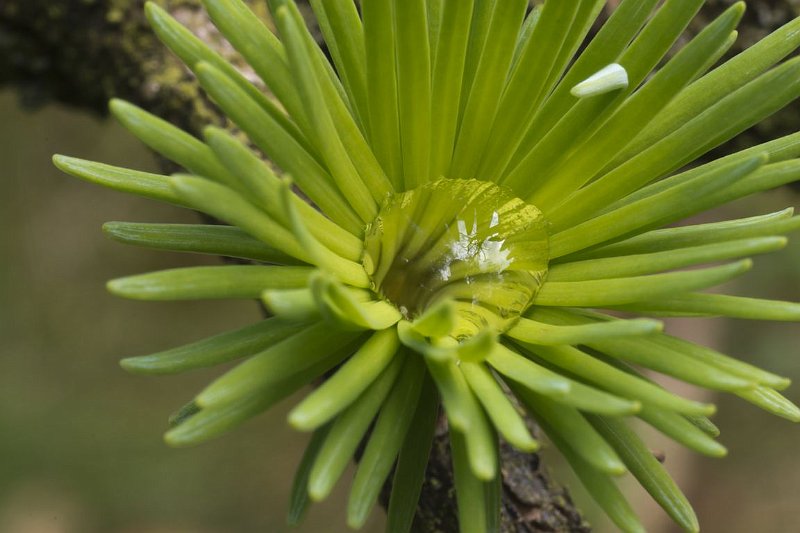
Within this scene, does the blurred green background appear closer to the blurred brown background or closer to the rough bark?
the blurred brown background

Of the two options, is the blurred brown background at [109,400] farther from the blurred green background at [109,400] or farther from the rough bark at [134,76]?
the rough bark at [134,76]

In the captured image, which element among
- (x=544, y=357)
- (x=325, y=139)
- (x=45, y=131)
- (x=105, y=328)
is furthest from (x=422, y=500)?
(x=45, y=131)

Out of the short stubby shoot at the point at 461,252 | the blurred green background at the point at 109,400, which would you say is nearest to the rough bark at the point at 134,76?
the short stubby shoot at the point at 461,252

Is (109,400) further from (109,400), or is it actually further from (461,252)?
(461,252)

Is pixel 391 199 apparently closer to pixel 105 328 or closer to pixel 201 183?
pixel 201 183

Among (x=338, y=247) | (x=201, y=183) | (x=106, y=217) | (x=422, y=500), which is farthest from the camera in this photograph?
(x=106, y=217)

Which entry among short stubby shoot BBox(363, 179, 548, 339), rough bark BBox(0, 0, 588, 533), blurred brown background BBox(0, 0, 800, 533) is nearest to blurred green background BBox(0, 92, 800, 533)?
blurred brown background BBox(0, 0, 800, 533)
